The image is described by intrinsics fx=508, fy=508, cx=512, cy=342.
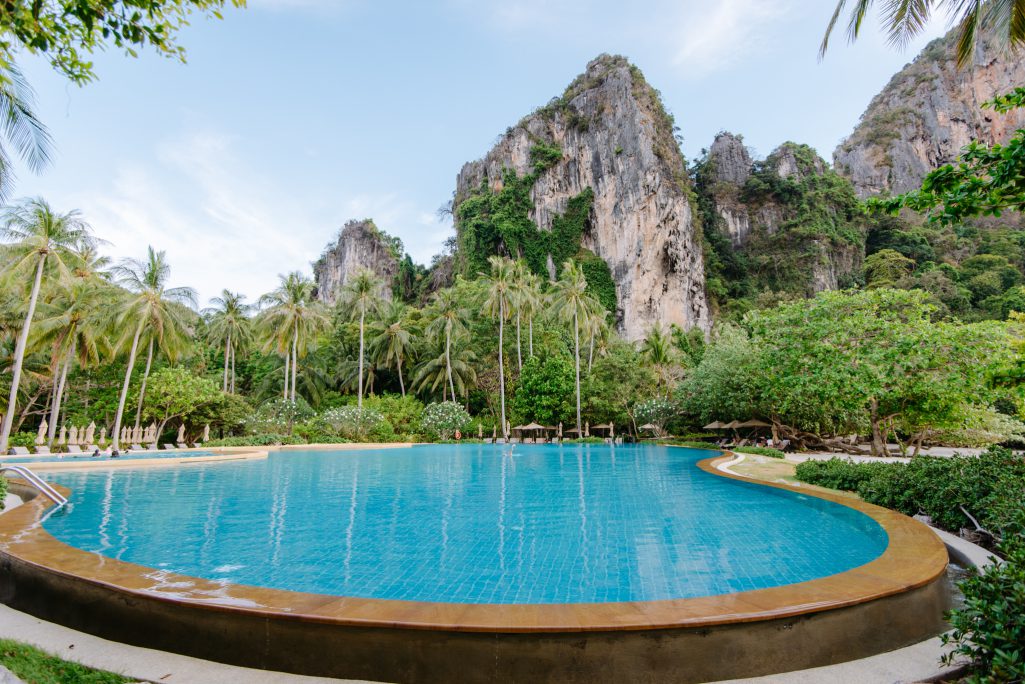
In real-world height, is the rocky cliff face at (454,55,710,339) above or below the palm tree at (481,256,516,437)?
above

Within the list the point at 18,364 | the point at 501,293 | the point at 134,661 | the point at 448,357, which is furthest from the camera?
the point at 448,357

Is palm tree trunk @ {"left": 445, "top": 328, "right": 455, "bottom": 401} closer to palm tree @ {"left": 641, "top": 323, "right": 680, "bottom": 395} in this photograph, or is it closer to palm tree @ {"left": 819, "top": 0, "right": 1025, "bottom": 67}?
palm tree @ {"left": 641, "top": 323, "right": 680, "bottom": 395}

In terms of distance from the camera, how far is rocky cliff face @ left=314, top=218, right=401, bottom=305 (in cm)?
5641

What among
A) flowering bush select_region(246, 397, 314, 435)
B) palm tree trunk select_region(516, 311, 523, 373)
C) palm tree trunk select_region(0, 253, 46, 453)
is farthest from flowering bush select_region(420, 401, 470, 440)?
palm tree trunk select_region(0, 253, 46, 453)

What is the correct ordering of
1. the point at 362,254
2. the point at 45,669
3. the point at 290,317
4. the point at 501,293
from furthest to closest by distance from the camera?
1. the point at 362,254
2. the point at 501,293
3. the point at 290,317
4. the point at 45,669

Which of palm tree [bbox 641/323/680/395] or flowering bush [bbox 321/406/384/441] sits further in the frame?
palm tree [bbox 641/323/680/395]

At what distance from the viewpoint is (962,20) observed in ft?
22.3

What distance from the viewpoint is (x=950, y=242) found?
46.3 metres

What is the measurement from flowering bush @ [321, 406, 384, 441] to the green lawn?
2326 centimetres

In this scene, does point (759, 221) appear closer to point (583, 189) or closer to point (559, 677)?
point (583, 189)

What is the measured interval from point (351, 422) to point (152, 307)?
969 centimetres

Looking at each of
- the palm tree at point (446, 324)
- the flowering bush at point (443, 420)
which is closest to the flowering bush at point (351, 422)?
the flowering bush at point (443, 420)

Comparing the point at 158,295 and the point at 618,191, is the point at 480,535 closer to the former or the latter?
the point at 158,295

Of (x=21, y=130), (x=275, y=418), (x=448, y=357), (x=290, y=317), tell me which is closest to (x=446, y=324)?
(x=448, y=357)
